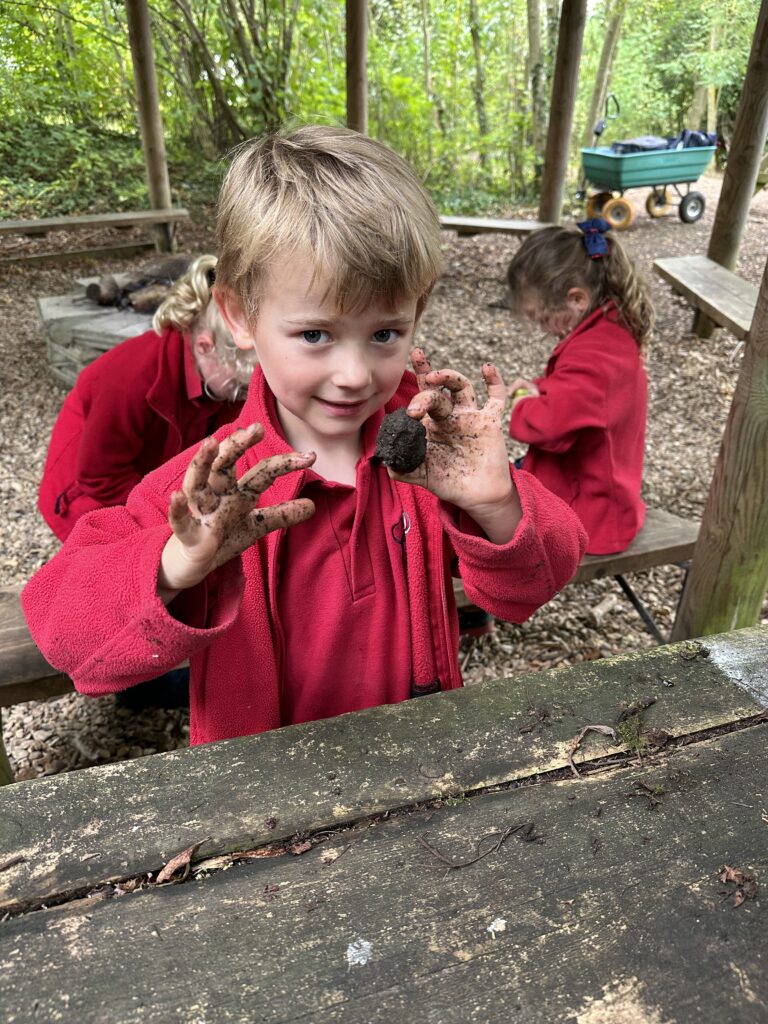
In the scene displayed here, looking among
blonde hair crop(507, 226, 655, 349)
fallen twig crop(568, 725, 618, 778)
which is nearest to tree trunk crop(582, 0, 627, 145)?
blonde hair crop(507, 226, 655, 349)

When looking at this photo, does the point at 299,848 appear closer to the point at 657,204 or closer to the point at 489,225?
the point at 489,225

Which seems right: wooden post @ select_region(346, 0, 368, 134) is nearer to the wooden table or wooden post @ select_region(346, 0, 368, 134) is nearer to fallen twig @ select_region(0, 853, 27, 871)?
the wooden table

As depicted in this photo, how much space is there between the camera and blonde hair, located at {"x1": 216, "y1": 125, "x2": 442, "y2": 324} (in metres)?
1.19

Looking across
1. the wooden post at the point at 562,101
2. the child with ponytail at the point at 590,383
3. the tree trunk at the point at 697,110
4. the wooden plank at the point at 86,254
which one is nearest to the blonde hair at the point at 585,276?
the child with ponytail at the point at 590,383

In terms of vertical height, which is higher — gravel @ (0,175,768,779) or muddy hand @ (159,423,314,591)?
muddy hand @ (159,423,314,591)

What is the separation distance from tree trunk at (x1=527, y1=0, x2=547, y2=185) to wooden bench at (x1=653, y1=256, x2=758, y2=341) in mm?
6838

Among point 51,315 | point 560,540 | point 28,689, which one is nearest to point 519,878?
point 560,540

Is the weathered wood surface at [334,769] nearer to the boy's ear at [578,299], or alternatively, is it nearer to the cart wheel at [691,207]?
the boy's ear at [578,299]

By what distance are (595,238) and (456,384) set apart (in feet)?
6.83

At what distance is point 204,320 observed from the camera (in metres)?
2.49

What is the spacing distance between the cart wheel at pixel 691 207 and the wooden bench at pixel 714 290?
15.9ft

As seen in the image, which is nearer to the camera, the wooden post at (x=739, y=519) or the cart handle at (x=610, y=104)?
the wooden post at (x=739, y=519)

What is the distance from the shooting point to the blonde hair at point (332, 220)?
46.9 inches

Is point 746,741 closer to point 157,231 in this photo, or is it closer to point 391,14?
point 157,231
